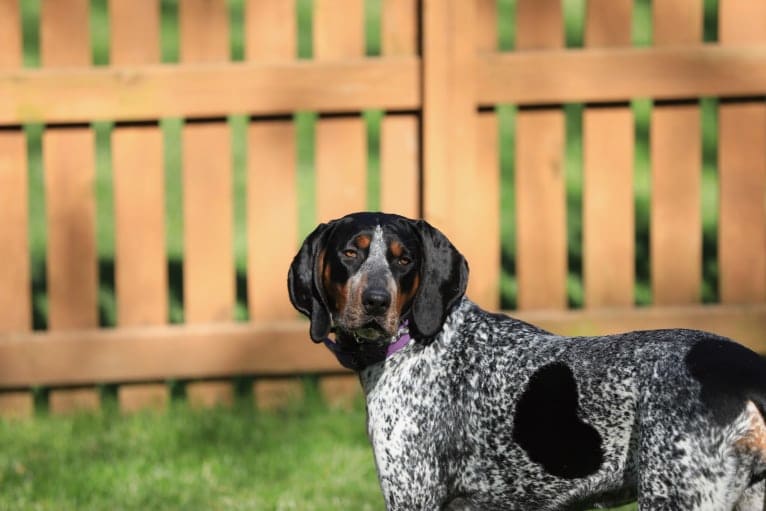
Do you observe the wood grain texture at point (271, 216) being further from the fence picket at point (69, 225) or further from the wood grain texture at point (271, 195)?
the fence picket at point (69, 225)

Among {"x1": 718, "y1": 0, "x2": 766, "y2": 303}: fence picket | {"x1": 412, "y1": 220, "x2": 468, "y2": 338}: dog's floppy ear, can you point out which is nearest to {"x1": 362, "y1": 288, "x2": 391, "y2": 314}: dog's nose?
{"x1": 412, "y1": 220, "x2": 468, "y2": 338}: dog's floppy ear

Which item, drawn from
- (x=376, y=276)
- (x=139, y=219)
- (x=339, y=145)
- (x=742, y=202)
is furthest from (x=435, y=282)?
(x=742, y=202)

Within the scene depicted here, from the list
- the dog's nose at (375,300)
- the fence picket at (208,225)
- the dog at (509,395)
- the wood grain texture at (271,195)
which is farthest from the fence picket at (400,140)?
the dog's nose at (375,300)

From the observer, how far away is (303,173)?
8.12 metres

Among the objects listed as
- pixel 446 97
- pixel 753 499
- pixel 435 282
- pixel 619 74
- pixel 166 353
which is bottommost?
pixel 166 353

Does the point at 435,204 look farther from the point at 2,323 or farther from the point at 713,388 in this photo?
the point at 713,388

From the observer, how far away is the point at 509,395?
13.8ft

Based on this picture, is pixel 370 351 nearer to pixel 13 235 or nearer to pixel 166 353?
pixel 166 353

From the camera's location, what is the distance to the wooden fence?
6.95 meters

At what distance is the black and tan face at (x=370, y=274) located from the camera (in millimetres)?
4145

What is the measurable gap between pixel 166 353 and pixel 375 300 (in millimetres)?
3081

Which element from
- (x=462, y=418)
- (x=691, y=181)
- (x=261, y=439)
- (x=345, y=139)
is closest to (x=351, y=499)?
(x=261, y=439)

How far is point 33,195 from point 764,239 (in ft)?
12.7

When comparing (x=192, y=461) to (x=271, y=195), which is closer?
(x=192, y=461)
